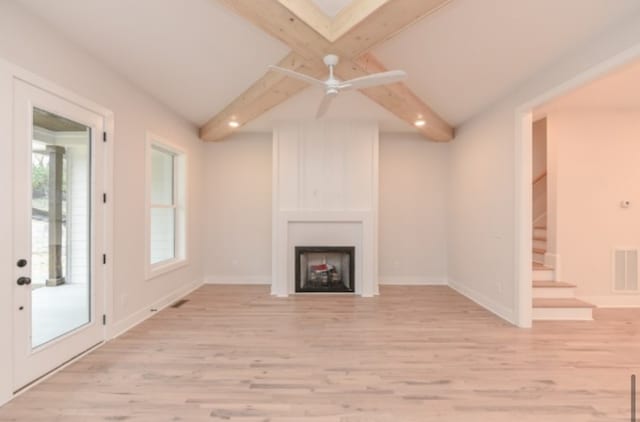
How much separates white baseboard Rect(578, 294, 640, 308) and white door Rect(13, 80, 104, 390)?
6.22m

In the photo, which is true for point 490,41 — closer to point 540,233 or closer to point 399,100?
point 399,100

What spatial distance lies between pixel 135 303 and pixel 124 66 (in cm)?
269

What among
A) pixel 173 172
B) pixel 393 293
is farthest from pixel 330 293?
pixel 173 172

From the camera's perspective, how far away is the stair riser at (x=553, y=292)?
14.0ft

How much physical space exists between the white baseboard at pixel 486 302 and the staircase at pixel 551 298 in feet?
1.03

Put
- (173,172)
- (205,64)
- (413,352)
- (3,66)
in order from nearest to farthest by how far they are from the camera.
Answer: (3,66), (413,352), (205,64), (173,172)

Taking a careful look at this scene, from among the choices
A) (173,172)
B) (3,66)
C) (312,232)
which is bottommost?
(312,232)

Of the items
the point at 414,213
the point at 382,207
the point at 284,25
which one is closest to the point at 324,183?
the point at 382,207

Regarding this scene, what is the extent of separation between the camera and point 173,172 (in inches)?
204

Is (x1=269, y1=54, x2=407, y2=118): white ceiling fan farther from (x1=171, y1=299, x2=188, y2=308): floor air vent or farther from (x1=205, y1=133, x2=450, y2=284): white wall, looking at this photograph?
(x1=171, y1=299, x2=188, y2=308): floor air vent

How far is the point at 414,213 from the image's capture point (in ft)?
19.9

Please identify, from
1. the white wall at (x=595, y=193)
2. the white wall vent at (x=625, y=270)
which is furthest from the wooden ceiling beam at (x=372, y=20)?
the white wall vent at (x=625, y=270)

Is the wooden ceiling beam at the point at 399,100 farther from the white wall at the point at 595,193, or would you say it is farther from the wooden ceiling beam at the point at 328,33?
the white wall at the point at 595,193

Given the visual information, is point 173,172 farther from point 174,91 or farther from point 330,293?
point 330,293
